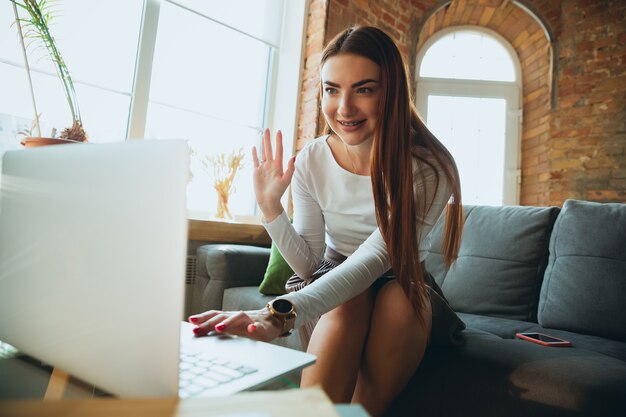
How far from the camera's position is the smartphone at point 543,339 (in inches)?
45.0

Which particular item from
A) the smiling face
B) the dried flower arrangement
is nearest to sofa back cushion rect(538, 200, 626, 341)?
the smiling face

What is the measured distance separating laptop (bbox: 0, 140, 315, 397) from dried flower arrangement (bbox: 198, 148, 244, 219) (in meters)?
2.10

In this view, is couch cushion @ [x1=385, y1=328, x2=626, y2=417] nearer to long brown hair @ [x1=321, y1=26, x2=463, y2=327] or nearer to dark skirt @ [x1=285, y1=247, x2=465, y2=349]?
dark skirt @ [x1=285, y1=247, x2=465, y2=349]

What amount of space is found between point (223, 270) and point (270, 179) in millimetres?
886

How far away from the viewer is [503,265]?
5.26ft

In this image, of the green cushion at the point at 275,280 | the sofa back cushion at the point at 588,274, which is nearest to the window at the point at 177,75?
the green cushion at the point at 275,280

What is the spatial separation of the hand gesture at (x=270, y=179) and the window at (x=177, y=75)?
5.08ft

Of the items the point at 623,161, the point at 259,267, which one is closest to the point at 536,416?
the point at 259,267

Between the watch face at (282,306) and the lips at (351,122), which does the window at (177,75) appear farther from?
the watch face at (282,306)

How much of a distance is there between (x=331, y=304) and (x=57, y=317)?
0.57 meters

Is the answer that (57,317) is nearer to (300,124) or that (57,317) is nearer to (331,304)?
(331,304)

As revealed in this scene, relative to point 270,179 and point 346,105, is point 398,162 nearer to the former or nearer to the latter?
point 346,105

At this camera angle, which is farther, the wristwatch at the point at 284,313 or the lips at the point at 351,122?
the lips at the point at 351,122

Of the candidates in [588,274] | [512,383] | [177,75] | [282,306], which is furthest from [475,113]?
[282,306]
